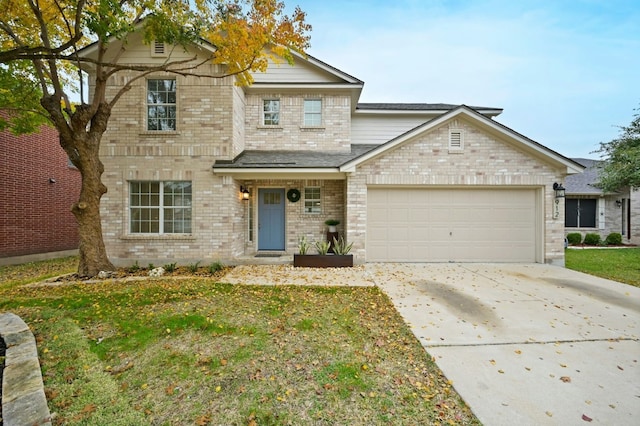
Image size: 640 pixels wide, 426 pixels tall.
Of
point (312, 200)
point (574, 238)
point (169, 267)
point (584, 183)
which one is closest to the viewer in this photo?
point (169, 267)

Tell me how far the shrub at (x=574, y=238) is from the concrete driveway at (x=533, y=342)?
10.4m

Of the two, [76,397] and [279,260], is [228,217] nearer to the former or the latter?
[279,260]

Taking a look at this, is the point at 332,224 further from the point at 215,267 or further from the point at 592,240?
the point at 592,240

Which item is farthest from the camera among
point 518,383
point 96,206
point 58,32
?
point 58,32

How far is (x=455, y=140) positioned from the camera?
9211mm

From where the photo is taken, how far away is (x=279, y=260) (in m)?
9.09

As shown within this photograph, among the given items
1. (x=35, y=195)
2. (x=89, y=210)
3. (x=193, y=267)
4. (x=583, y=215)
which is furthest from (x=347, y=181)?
(x=583, y=215)

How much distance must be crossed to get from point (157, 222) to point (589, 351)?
10255 mm

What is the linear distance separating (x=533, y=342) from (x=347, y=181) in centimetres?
632

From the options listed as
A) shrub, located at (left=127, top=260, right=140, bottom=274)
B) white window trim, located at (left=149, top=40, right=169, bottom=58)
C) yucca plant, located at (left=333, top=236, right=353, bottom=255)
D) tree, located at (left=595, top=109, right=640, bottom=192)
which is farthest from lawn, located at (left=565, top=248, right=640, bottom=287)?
white window trim, located at (left=149, top=40, right=169, bottom=58)

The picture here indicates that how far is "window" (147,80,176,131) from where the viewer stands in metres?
9.12

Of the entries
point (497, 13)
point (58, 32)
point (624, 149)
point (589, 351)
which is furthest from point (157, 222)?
point (497, 13)

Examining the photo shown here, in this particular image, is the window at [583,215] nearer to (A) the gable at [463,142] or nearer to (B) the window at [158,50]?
(A) the gable at [463,142]

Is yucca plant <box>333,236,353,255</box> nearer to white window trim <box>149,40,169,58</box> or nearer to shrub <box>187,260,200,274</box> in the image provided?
shrub <box>187,260,200,274</box>
